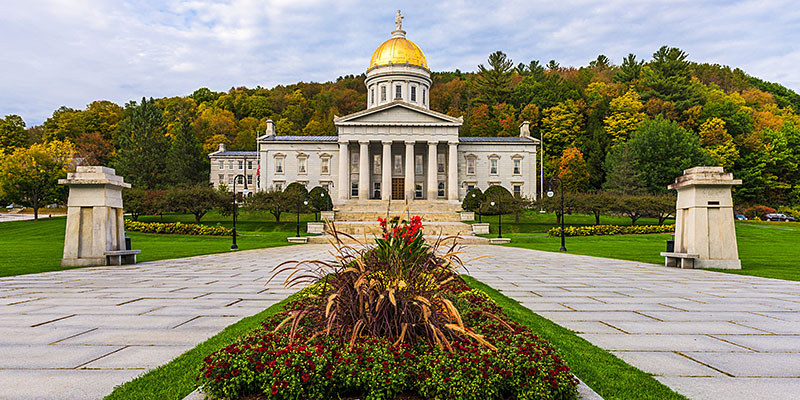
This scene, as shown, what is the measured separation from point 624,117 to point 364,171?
43.5 meters

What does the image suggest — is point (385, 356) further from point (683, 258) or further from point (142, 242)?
point (142, 242)

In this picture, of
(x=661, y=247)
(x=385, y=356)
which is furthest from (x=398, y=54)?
(x=385, y=356)

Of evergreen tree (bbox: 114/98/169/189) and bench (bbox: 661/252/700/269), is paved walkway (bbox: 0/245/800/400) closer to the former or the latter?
bench (bbox: 661/252/700/269)

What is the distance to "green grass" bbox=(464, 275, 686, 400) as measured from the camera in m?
3.57

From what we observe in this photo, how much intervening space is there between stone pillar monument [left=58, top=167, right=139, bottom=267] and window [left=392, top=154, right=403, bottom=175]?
47069 millimetres

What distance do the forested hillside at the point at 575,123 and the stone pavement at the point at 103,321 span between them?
176 feet

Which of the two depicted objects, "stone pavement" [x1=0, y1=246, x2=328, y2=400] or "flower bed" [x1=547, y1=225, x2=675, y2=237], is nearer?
"stone pavement" [x1=0, y1=246, x2=328, y2=400]

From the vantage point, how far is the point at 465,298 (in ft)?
19.9

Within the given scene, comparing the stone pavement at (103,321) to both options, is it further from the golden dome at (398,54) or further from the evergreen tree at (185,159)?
the evergreen tree at (185,159)

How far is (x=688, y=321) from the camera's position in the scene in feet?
21.6

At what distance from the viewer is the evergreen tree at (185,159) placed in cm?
6444

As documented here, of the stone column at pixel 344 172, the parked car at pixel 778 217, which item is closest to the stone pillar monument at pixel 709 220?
the stone column at pixel 344 172

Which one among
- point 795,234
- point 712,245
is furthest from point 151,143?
point 795,234

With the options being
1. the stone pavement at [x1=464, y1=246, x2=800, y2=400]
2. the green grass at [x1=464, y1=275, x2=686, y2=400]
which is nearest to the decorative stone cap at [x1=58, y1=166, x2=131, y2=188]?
the stone pavement at [x1=464, y1=246, x2=800, y2=400]
